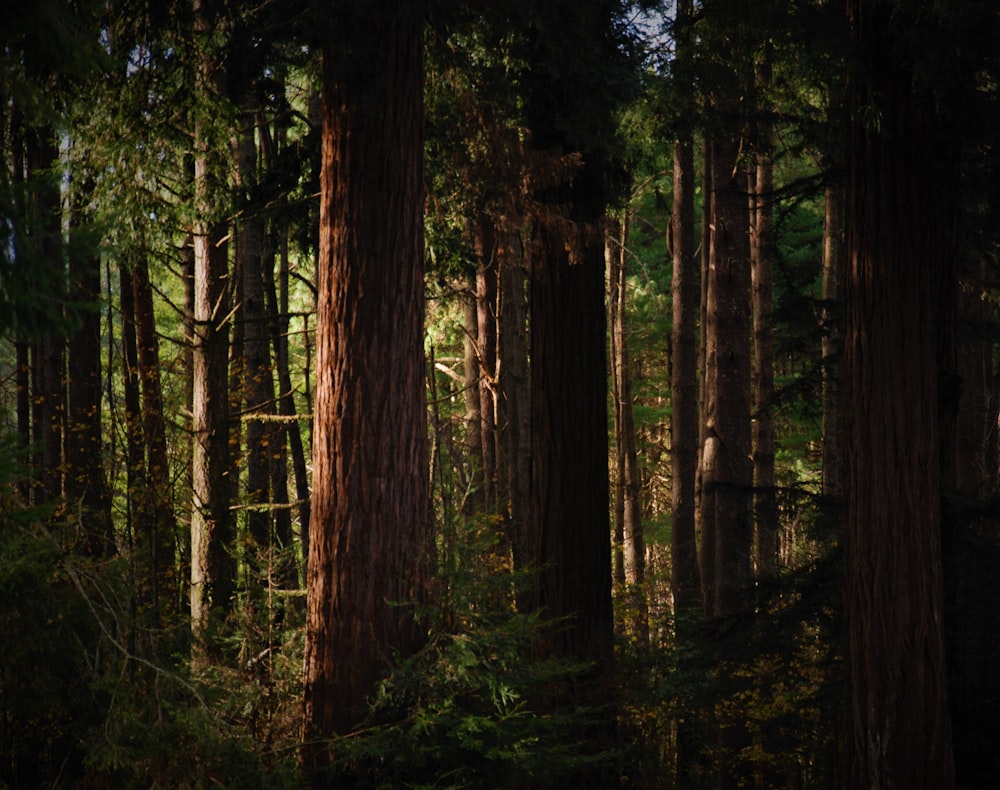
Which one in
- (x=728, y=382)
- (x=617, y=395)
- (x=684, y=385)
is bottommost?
(x=728, y=382)

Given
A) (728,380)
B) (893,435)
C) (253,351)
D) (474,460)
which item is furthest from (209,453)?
(893,435)

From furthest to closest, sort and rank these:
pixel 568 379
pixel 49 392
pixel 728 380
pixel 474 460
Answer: pixel 49 392 < pixel 728 380 < pixel 568 379 < pixel 474 460

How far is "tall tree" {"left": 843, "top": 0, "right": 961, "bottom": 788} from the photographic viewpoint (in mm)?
7219

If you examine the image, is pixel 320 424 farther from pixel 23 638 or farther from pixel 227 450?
pixel 227 450

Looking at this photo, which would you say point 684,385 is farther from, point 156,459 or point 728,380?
point 156,459

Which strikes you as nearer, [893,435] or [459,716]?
[459,716]

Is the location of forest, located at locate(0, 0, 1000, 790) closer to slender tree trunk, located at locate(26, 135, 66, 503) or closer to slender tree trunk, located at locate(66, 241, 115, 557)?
slender tree trunk, located at locate(66, 241, 115, 557)

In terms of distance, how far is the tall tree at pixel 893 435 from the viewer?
7.22 m

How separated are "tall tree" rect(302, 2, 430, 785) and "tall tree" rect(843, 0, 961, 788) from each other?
3.17m

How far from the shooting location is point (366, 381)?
23.8ft

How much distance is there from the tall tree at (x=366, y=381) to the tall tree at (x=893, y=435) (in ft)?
10.4

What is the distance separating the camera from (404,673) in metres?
6.75

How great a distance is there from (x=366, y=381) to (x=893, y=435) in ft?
12.3

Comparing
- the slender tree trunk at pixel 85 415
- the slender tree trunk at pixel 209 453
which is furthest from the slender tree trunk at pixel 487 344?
the slender tree trunk at pixel 85 415
